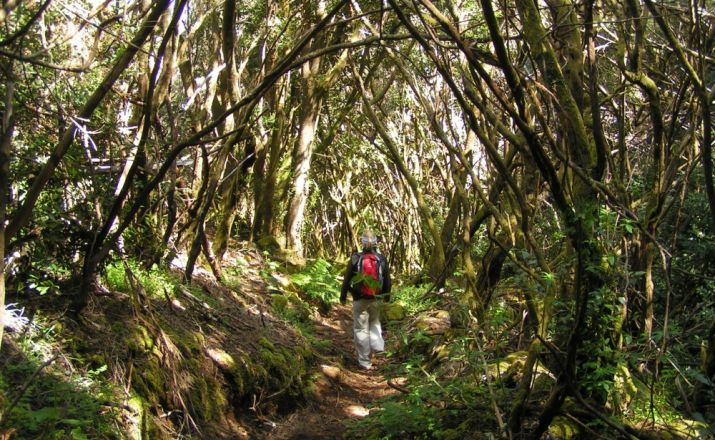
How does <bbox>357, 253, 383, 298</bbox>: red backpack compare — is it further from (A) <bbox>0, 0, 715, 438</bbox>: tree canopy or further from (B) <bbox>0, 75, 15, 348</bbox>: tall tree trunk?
(B) <bbox>0, 75, 15, 348</bbox>: tall tree trunk

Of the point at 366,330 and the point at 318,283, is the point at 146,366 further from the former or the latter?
the point at 318,283

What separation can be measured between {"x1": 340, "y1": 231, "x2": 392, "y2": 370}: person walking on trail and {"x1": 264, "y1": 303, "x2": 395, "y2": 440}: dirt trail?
341 mm

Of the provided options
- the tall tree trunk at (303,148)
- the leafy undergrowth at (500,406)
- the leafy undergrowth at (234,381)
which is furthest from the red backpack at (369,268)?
the tall tree trunk at (303,148)

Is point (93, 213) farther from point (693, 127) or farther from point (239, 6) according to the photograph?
point (239, 6)

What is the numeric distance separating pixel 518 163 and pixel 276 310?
4.64 meters

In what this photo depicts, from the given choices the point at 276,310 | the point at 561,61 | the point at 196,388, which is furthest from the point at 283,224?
the point at 561,61

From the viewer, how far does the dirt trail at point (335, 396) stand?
7.01 metres

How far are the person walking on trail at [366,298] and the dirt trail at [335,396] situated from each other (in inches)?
13.4

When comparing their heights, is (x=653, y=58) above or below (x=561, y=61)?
above

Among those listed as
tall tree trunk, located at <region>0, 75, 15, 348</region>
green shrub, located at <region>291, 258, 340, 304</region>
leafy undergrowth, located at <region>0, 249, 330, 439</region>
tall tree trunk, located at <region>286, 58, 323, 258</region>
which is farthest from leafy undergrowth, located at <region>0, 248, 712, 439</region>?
tall tree trunk, located at <region>286, 58, 323, 258</region>

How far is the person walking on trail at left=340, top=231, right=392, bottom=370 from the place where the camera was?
938 cm

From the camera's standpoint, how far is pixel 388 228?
2242 centimetres

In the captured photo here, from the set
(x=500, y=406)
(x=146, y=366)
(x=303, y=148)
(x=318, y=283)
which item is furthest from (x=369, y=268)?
(x=303, y=148)

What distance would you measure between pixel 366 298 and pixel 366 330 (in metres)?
0.49
